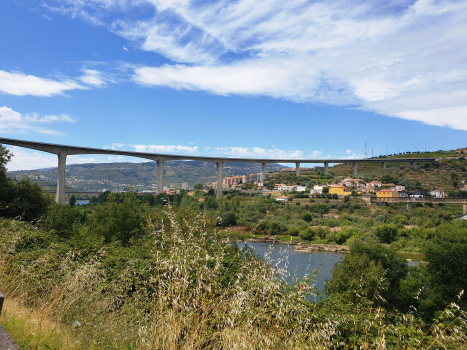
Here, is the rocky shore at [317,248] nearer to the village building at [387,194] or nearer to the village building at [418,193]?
the village building at [387,194]

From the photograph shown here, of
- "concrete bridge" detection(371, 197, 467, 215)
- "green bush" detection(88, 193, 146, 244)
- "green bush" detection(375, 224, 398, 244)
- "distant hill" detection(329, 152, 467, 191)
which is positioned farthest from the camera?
"distant hill" detection(329, 152, 467, 191)

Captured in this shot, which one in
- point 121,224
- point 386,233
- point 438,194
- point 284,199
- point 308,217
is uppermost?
point 121,224

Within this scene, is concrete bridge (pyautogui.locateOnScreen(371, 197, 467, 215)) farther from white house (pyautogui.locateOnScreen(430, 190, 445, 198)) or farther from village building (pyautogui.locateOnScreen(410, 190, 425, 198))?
white house (pyautogui.locateOnScreen(430, 190, 445, 198))

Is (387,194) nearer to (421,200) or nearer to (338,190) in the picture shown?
(421,200)

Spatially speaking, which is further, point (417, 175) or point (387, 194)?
point (417, 175)

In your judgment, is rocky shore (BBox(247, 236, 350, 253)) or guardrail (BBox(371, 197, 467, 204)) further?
guardrail (BBox(371, 197, 467, 204))

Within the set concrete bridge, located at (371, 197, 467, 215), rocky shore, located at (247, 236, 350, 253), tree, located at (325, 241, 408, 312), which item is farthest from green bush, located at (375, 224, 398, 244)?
concrete bridge, located at (371, 197, 467, 215)

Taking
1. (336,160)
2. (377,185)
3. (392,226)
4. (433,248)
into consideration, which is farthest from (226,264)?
(336,160)

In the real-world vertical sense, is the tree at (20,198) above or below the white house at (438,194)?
above

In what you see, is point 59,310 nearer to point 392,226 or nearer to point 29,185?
point 29,185

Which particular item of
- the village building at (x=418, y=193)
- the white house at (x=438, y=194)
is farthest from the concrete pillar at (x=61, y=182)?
the white house at (x=438, y=194)

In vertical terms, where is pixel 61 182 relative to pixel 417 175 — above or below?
below

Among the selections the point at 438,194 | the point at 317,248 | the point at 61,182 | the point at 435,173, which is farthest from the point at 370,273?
the point at 435,173

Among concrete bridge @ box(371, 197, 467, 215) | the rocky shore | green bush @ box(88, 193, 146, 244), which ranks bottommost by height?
the rocky shore
